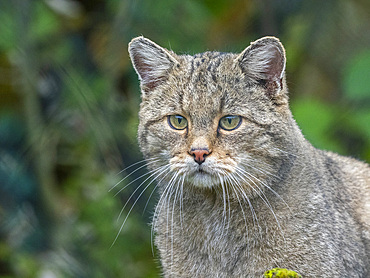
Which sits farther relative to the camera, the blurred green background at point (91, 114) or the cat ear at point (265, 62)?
the blurred green background at point (91, 114)

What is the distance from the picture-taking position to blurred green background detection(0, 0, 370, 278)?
310 inches

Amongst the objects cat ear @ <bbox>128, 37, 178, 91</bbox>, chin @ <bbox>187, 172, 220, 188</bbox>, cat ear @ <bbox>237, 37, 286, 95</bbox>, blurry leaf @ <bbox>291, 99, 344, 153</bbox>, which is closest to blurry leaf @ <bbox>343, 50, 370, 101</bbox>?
blurry leaf @ <bbox>291, 99, 344, 153</bbox>

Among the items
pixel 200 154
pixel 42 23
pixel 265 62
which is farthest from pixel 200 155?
pixel 42 23

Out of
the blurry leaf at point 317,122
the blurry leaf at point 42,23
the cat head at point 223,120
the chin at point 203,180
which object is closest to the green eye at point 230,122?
the cat head at point 223,120

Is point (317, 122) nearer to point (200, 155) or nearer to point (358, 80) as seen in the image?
point (358, 80)

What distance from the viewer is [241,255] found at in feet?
15.7

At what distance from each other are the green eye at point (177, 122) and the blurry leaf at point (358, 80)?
3.34 meters

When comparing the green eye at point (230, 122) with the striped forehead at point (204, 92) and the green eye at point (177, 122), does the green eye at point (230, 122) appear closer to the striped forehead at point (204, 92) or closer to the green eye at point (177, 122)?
the striped forehead at point (204, 92)

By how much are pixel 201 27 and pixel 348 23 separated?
2192mm

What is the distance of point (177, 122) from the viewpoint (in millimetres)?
4812

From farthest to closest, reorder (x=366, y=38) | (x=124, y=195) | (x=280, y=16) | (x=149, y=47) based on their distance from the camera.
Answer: (x=366, y=38)
(x=280, y=16)
(x=124, y=195)
(x=149, y=47)

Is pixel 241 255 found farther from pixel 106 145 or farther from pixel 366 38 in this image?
pixel 366 38

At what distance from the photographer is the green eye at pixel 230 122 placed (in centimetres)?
469

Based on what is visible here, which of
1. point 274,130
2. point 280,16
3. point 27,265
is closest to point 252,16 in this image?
point 280,16
